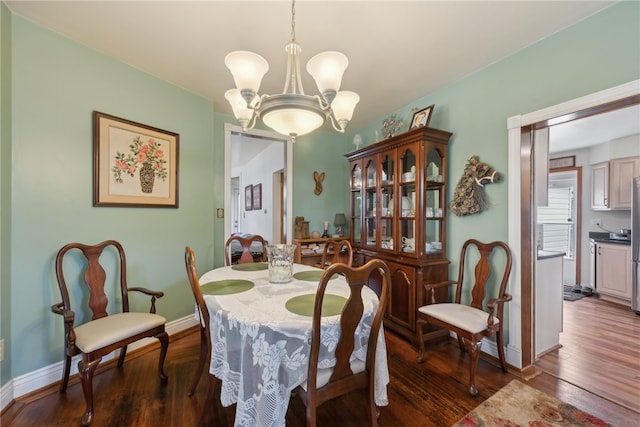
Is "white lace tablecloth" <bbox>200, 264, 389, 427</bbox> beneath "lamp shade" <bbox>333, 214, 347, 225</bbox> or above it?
beneath

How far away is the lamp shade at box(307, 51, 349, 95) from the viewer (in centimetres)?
132

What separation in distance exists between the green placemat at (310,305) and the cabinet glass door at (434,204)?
4.74 ft

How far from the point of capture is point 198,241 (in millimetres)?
2865

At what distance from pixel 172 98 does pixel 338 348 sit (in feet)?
9.10

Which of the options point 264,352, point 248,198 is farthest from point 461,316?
point 248,198

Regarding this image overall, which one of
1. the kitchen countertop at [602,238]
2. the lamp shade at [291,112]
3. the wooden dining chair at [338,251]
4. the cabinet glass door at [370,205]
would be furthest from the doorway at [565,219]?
the lamp shade at [291,112]

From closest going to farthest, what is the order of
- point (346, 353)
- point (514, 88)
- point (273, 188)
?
point (346, 353), point (514, 88), point (273, 188)

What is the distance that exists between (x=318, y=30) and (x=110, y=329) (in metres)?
2.47

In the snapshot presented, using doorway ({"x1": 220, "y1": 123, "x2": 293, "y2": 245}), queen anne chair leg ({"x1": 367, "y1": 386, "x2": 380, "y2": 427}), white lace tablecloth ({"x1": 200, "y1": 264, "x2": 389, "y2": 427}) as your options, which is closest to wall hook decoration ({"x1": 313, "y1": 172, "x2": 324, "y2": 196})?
doorway ({"x1": 220, "y1": 123, "x2": 293, "y2": 245})

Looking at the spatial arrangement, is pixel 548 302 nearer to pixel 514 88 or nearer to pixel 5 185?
pixel 514 88

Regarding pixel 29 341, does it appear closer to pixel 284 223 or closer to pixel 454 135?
pixel 284 223

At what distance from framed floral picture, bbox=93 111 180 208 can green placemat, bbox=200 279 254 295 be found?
126 cm

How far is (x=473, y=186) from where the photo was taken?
2.33 metres

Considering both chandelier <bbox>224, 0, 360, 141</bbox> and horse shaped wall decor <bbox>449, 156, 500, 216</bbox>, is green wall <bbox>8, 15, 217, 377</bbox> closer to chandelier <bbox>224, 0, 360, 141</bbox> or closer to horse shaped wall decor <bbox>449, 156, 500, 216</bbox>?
chandelier <bbox>224, 0, 360, 141</bbox>
